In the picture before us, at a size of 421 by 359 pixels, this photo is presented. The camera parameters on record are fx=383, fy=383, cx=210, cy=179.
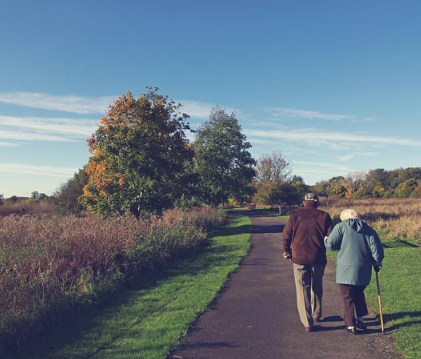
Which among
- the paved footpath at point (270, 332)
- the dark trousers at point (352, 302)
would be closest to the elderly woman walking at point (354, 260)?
the dark trousers at point (352, 302)

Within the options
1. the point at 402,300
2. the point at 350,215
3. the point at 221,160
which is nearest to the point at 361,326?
the point at 350,215

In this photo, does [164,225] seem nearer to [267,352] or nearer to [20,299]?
[20,299]

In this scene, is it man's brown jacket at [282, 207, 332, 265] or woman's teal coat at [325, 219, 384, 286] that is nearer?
woman's teal coat at [325, 219, 384, 286]

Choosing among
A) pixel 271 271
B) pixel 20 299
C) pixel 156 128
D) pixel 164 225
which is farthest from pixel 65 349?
pixel 156 128

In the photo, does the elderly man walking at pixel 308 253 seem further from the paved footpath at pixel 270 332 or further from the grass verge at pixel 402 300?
the grass verge at pixel 402 300

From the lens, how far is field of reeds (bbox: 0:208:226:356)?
6258 mm

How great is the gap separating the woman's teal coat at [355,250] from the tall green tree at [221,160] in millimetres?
28724

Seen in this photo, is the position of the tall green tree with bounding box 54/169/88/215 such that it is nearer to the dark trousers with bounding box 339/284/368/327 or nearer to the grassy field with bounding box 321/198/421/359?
the grassy field with bounding box 321/198/421/359

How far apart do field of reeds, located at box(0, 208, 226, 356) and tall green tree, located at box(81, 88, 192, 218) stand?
6.03m

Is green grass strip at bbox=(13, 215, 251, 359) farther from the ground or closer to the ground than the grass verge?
farther from the ground

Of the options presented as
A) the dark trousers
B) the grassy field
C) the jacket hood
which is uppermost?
the jacket hood

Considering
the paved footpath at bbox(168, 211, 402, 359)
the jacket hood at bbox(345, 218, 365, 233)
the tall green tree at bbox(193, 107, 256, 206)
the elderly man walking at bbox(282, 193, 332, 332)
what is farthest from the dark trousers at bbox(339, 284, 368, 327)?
the tall green tree at bbox(193, 107, 256, 206)

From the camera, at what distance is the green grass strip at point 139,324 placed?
5.16m

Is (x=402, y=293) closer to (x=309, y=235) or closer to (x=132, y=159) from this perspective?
(x=309, y=235)
